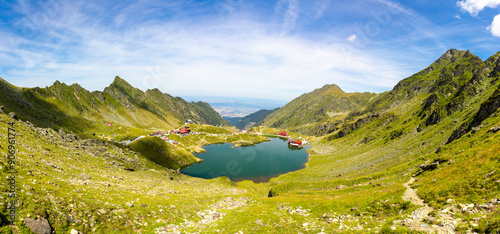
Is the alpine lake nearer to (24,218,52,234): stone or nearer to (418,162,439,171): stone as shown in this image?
(418,162,439,171): stone

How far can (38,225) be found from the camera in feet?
41.3

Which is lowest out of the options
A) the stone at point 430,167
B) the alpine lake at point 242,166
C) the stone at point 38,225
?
the alpine lake at point 242,166

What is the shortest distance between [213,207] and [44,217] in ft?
75.6

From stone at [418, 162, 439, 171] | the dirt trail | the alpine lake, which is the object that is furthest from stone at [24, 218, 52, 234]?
the alpine lake

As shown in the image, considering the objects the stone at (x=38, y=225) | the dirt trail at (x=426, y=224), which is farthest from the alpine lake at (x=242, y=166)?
the stone at (x=38, y=225)

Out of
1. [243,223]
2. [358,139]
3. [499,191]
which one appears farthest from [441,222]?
[358,139]

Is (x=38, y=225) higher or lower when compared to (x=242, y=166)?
higher

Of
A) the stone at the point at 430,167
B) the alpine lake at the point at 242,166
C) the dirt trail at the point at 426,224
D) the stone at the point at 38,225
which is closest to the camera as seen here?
the stone at the point at 38,225

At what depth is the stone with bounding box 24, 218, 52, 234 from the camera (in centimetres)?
1223

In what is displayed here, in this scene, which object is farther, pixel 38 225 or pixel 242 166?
pixel 242 166

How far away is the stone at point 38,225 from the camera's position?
12234 millimetres

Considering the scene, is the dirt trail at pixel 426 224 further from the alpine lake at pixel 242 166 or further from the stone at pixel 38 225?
the alpine lake at pixel 242 166

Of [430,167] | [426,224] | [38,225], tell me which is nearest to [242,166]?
[430,167]

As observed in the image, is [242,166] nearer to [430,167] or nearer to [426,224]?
[430,167]
